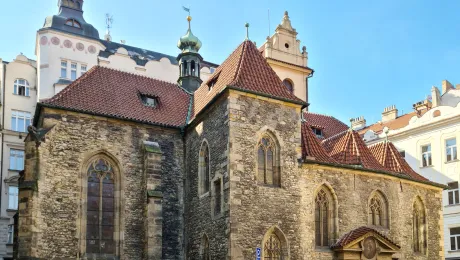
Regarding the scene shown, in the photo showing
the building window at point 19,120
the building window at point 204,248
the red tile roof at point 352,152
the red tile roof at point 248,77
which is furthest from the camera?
the building window at point 19,120

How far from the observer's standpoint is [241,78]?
23453mm

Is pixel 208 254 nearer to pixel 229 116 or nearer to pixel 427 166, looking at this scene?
pixel 229 116

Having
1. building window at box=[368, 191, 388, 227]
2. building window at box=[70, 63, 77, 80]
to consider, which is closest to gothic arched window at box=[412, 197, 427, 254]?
building window at box=[368, 191, 388, 227]

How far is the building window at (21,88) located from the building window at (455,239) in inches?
1121

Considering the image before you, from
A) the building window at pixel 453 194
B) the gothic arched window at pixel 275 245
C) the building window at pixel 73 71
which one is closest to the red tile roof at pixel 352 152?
the gothic arched window at pixel 275 245

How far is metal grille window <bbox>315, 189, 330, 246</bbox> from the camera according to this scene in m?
24.2

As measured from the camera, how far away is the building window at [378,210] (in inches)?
1017

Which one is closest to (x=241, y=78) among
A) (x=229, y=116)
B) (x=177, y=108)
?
(x=229, y=116)

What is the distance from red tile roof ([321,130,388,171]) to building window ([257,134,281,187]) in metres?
4.11

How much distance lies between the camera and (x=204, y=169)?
958 inches

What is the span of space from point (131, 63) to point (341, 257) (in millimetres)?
24345

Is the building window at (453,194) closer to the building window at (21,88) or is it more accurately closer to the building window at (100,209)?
the building window at (100,209)

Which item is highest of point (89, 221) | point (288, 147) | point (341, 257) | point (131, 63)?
point (131, 63)

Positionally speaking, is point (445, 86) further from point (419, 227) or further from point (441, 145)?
point (419, 227)
